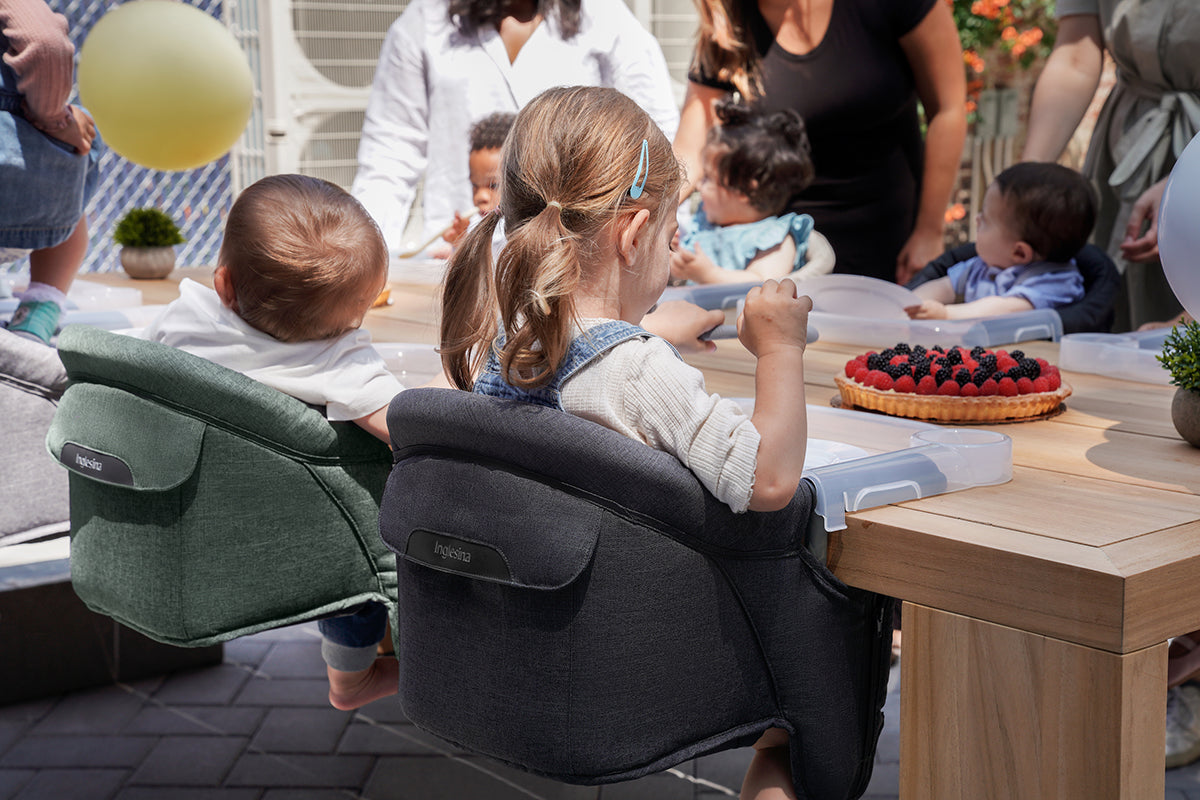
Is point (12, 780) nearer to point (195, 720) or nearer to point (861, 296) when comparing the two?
point (195, 720)

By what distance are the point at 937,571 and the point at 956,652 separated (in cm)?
8

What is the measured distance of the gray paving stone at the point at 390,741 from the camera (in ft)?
8.11

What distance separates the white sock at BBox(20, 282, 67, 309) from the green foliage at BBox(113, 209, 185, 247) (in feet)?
3.31

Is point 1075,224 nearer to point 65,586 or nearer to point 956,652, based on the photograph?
point 956,652

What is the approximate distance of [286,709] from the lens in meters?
2.69

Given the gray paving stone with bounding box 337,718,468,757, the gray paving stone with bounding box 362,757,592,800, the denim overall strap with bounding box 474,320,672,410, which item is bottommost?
the gray paving stone with bounding box 337,718,468,757

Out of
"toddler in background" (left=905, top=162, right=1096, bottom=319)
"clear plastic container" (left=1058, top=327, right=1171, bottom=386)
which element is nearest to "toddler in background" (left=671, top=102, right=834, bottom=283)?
"toddler in background" (left=905, top=162, right=1096, bottom=319)

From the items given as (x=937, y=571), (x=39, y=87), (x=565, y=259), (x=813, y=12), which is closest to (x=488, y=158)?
(x=813, y=12)

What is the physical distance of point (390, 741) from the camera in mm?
2527

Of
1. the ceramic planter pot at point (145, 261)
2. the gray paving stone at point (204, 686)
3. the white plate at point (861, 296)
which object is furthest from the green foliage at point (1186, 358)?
the ceramic planter pot at point (145, 261)

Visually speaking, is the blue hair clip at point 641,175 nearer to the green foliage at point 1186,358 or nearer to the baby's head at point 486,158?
the green foliage at point 1186,358

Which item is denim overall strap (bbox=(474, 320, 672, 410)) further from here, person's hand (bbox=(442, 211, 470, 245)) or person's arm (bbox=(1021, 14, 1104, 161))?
person's arm (bbox=(1021, 14, 1104, 161))

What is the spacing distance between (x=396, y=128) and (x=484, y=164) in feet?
2.27

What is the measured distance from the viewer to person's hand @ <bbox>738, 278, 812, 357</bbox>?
1.20 meters
